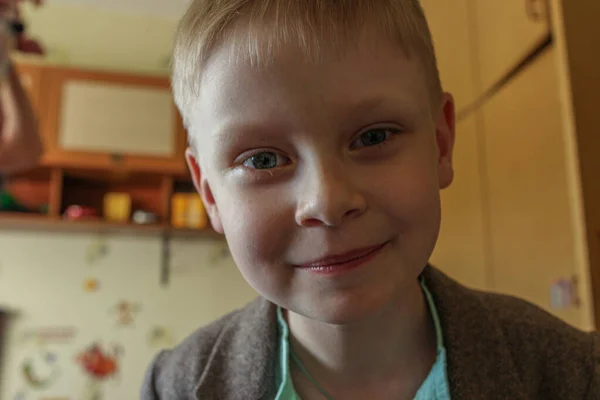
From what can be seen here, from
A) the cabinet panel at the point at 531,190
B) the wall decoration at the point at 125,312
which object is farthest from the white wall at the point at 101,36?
the cabinet panel at the point at 531,190

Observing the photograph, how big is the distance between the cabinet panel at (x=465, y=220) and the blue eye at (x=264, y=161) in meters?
1.20

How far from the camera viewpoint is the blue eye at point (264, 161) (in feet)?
1.58

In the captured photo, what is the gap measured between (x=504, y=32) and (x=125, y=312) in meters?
2.12

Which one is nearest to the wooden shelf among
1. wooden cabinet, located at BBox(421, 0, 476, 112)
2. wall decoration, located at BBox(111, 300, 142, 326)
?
wall decoration, located at BBox(111, 300, 142, 326)

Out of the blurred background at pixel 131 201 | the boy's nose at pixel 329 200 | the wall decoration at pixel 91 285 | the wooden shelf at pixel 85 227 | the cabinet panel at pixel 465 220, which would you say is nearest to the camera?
the boy's nose at pixel 329 200

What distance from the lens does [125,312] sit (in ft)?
7.95

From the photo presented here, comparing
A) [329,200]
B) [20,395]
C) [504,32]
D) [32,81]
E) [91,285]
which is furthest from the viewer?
[91,285]

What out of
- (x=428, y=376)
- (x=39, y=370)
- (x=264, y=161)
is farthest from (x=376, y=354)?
(x=39, y=370)

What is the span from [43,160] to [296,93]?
6.76 ft

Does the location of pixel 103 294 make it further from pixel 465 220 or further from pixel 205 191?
pixel 205 191

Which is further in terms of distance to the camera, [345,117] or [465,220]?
[465,220]

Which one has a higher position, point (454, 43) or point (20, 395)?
point (454, 43)

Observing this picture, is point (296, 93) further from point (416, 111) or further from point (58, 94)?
point (58, 94)

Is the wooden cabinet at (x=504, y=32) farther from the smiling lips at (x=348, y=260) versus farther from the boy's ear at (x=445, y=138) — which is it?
the smiling lips at (x=348, y=260)
